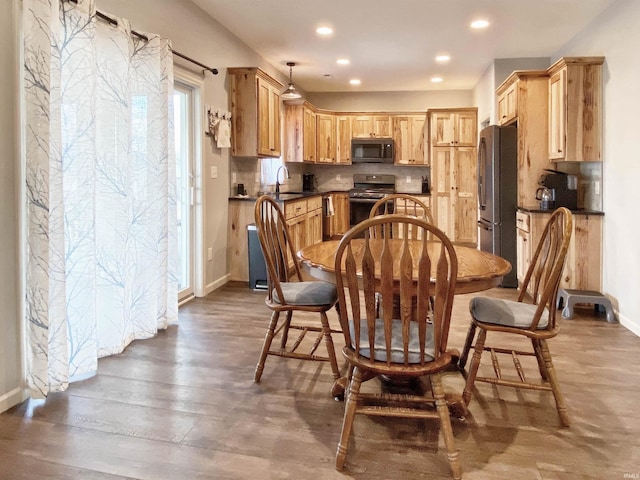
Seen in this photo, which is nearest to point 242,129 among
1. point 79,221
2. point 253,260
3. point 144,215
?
point 253,260

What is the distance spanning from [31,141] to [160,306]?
5.19ft

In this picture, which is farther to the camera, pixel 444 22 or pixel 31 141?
pixel 444 22

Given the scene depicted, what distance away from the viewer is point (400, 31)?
16.3ft

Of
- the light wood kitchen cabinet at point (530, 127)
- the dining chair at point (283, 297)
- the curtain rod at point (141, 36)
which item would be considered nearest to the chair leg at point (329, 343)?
the dining chair at point (283, 297)

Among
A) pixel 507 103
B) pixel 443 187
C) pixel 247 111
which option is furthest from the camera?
pixel 443 187

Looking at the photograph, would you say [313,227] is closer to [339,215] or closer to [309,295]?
[339,215]

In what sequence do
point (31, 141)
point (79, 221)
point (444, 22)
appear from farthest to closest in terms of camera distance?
1. point (444, 22)
2. point (79, 221)
3. point (31, 141)

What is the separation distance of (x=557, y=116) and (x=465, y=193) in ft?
11.9

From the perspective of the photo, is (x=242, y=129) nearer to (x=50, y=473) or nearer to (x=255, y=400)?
(x=255, y=400)

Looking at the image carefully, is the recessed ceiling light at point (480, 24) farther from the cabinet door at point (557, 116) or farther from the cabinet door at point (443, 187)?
the cabinet door at point (443, 187)

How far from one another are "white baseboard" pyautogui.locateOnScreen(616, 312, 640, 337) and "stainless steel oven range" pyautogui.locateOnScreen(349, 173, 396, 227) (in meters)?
4.78

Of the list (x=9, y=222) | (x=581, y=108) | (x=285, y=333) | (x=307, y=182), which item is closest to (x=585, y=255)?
(x=581, y=108)

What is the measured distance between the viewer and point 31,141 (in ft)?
7.46

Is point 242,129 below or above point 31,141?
above
